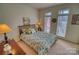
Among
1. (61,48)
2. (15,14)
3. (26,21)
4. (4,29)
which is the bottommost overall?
(61,48)

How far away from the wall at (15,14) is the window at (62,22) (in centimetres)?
37

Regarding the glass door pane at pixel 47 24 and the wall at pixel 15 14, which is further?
the glass door pane at pixel 47 24

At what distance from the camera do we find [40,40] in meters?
1.76

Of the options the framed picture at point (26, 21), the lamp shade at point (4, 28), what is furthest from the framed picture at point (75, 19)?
the lamp shade at point (4, 28)

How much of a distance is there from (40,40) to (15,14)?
Answer: 0.55 meters

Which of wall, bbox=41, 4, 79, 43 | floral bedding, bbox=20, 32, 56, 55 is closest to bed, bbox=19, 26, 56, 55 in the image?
floral bedding, bbox=20, 32, 56, 55

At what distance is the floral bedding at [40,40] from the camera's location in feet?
5.74

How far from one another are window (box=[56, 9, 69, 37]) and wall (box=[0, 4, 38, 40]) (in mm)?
371

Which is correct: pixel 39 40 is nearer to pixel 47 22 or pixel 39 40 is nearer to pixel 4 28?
pixel 47 22

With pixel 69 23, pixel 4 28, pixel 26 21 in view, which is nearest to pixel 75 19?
pixel 69 23

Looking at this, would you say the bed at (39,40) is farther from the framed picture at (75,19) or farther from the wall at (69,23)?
the framed picture at (75,19)

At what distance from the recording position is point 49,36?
1.82 meters

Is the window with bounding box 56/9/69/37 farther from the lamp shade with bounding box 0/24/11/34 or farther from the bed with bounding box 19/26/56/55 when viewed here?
the lamp shade with bounding box 0/24/11/34

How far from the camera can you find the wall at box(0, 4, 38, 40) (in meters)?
1.72
